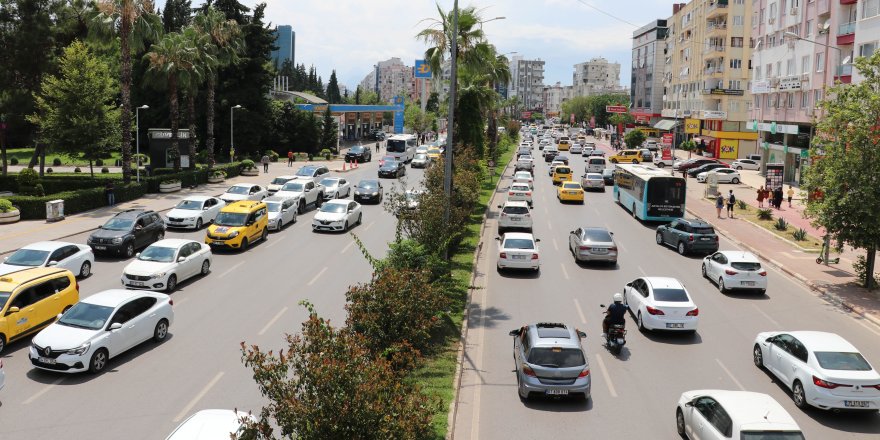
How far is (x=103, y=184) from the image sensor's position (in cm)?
4609

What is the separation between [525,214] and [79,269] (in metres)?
19.9

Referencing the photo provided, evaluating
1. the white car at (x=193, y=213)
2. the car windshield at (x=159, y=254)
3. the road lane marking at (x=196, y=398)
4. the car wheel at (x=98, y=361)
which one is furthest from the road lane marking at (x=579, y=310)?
the white car at (x=193, y=213)

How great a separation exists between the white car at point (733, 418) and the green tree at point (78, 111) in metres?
41.6

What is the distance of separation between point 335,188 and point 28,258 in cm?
2401

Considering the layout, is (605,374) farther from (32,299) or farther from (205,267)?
(205,267)

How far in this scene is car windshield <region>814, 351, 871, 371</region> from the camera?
50.1 feet

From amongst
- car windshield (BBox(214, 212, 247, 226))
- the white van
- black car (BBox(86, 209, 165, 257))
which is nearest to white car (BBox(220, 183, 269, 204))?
car windshield (BBox(214, 212, 247, 226))

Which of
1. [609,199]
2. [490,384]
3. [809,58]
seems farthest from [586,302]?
[809,58]

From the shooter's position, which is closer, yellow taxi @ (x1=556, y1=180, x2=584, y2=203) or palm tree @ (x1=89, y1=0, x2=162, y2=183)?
palm tree @ (x1=89, y1=0, x2=162, y2=183)

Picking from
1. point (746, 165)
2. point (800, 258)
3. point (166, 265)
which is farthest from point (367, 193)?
point (746, 165)

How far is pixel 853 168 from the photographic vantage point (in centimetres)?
2555

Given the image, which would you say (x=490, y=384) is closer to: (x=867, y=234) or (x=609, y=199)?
(x=867, y=234)

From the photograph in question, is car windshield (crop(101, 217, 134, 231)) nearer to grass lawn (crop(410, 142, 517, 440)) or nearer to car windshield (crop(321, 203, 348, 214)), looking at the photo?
car windshield (crop(321, 203, 348, 214))

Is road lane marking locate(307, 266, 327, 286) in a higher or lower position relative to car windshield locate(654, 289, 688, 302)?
lower
